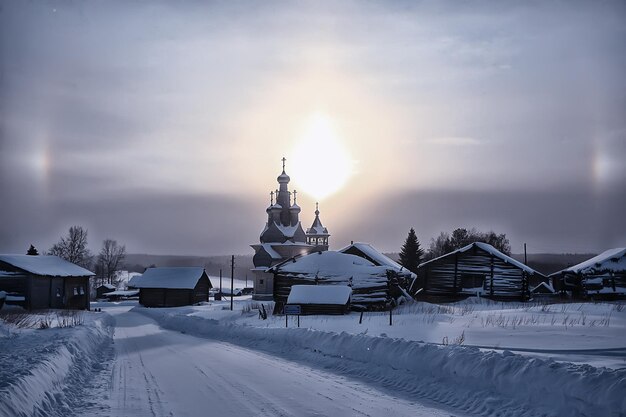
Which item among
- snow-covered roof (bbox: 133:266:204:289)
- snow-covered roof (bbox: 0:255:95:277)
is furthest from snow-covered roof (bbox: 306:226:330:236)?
snow-covered roof (bbox: 0:255:95:277)

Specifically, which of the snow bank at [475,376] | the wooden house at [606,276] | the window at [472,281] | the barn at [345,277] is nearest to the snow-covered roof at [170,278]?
the barn at [345,277]

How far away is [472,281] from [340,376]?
113ft

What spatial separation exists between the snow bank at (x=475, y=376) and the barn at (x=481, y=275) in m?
30.1

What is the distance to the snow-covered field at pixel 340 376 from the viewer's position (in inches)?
346

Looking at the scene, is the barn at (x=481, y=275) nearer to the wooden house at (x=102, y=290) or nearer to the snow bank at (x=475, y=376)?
the snow bank at (x=475, y=376)

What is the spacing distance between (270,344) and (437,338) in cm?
625

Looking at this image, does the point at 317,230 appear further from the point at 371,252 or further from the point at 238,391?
the point at 238,391

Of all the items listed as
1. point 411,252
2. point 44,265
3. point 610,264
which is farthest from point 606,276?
point 44,265

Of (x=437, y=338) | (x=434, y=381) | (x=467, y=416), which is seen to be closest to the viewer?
(x=467, y=416)

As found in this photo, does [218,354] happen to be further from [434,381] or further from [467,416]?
[467,416]

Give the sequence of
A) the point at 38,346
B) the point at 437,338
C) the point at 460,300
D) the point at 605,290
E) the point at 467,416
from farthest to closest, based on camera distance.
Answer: the point at 605,290
the point at 460,300
the point at 437,338
the point at 38,346
the point at 467,416

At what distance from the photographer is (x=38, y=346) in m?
15.4

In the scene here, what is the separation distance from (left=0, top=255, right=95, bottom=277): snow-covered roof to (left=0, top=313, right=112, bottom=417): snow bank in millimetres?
40409

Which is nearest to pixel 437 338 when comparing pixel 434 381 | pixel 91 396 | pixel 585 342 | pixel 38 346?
pixel 585 342
